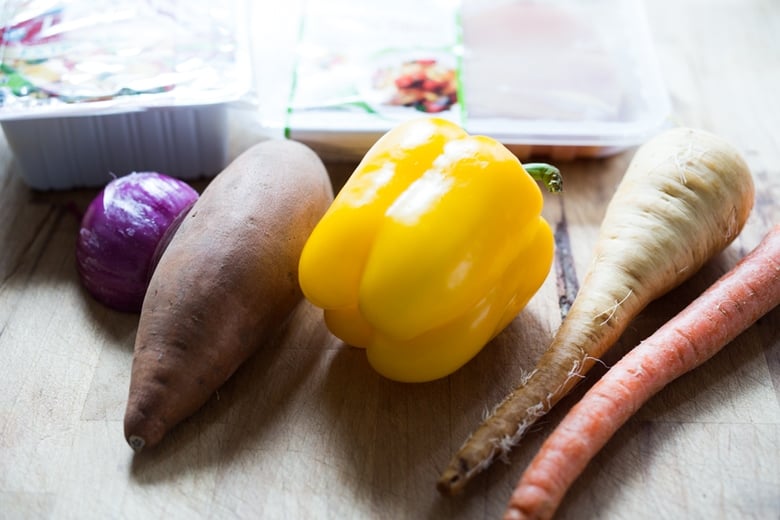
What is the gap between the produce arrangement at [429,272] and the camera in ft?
3.80

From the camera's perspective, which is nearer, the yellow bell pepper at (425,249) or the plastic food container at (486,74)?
the yellow bell pepper at (425,249)

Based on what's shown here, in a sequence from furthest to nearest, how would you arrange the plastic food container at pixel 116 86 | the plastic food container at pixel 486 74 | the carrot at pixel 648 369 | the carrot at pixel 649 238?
the plastic food container at pixel 486 74 < the plastic food container at pixel 116 86 < the carrot at pixel 649 238 < the carrot at pixel 648 369

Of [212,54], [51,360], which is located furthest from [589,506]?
[212,54]

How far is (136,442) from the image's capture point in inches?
45.6

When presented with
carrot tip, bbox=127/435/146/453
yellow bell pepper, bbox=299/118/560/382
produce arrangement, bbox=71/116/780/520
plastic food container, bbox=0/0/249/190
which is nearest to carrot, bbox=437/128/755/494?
produce arrangement, bbox=71/116/780/520

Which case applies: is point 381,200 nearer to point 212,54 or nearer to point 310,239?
point 310,239

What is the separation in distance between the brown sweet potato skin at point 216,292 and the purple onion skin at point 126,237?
54 mm

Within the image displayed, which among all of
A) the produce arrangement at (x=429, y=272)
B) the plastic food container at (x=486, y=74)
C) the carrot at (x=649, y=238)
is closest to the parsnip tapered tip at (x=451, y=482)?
the produce arrangement at (x=429, y=272)

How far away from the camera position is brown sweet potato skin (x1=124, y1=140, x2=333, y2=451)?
1.18 m

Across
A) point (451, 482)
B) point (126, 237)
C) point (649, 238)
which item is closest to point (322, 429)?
point (451, 482)

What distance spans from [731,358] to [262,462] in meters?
0.70

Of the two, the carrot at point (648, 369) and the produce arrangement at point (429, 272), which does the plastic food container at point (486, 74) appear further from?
the carrot at point (648, 369)

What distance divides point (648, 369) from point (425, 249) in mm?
364

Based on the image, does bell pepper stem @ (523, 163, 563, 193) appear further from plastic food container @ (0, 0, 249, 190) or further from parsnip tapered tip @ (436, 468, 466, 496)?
plastic food container @ (0, 0, 249, 190)
